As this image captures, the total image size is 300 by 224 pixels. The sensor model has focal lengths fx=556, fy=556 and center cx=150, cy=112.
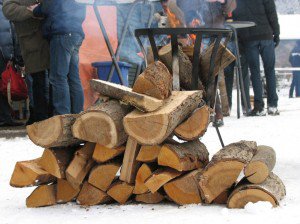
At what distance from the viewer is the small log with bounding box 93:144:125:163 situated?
2.70 m

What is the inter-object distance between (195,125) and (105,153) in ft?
1.50

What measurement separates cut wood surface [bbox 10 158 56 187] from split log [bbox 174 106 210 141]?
702mm

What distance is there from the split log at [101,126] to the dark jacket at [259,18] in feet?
16.6

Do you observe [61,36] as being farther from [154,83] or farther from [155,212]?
[155,212]

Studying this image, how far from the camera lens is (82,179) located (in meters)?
2.75

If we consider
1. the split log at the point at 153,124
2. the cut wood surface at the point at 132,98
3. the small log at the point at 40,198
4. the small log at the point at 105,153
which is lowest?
the small log at the point at 40,198

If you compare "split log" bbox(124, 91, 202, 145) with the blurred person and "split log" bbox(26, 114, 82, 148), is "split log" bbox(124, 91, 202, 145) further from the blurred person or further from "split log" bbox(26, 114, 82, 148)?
the blurred person

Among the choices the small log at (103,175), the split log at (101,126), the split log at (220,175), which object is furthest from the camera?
the small log at (103,175)

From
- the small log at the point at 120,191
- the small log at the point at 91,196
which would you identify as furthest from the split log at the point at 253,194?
the small log at the point at 91,196

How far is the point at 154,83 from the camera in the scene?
2.68 meters

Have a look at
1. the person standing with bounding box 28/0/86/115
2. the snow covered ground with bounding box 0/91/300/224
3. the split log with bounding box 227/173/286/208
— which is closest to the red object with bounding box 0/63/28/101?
the person standing with bounding box 28/0/86/115

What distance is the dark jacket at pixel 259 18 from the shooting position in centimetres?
736

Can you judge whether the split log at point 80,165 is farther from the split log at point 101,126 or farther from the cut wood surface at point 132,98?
the cut wood surface at point 132,98

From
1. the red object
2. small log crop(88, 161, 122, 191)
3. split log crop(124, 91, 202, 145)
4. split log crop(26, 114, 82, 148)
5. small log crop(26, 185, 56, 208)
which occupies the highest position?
split log crop(124, 91, 202, 145)
